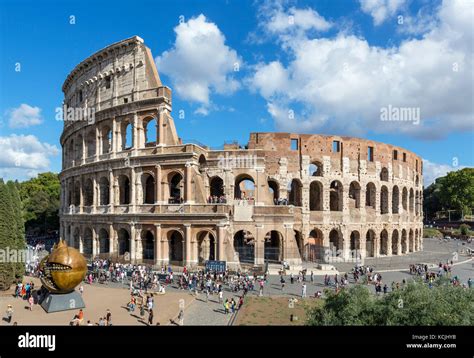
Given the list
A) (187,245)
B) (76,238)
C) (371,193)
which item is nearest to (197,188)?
(187,245)

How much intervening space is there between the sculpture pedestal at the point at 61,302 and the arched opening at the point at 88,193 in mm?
20081

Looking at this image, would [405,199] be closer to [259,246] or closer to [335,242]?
[335,242]

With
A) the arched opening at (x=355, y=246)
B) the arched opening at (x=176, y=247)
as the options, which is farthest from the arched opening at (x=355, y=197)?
the arched opening at (x=176, y=247)

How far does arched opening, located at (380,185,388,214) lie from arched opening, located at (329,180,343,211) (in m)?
6.26

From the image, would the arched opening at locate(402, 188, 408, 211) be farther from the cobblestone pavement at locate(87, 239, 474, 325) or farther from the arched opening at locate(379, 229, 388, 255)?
the cobblestone pavement at locate(87, 239, 474, 325)

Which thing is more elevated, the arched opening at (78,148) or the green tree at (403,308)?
the arched opening at (78,148)

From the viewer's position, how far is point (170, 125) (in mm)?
30703

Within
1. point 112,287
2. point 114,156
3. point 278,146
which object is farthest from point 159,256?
point 278,146

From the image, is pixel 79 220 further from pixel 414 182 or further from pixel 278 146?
pixel 414 182

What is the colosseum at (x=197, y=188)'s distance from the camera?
30078mm

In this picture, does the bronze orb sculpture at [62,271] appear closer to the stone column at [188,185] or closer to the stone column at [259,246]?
the stone column at [188,185]

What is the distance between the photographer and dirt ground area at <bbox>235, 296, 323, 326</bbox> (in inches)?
655

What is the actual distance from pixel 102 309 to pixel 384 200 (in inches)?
1371
